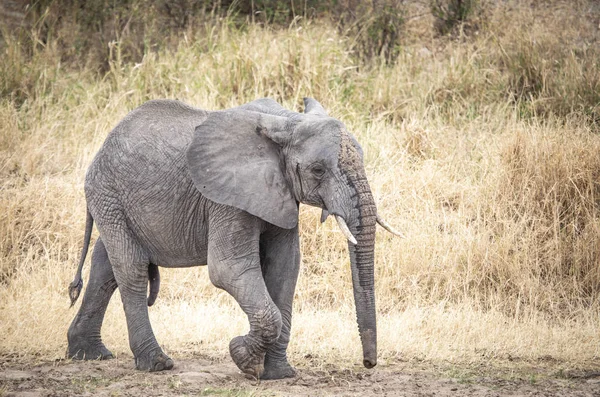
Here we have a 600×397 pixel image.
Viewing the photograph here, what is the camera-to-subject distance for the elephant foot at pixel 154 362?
18.7 feet

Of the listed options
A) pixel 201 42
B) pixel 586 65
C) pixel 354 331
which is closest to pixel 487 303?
pixel 354 331

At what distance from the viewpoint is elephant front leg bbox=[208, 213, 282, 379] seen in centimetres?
506

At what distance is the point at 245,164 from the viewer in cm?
515

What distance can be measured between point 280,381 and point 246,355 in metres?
0.36

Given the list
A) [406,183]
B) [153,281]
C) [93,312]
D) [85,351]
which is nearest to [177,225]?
[153,281]

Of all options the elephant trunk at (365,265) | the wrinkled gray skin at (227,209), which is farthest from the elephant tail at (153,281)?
the elephant trunk at (365,265)

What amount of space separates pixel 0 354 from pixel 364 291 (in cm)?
270

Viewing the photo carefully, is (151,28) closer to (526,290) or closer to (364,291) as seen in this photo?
(526,290)

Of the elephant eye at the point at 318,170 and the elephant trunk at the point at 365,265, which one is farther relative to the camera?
the elephant eye at the point at 318,170

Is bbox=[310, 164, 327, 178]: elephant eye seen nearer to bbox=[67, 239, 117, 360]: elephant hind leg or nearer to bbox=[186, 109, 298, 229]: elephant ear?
bbox=[186, 109, 298, 229]: elephant ear

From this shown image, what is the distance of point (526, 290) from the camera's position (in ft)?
24.8

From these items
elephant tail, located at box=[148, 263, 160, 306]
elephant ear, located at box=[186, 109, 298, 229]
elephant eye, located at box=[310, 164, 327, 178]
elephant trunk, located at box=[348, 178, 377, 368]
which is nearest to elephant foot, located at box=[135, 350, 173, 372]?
elephant tail, located at box=[148, 263, 160, 306]

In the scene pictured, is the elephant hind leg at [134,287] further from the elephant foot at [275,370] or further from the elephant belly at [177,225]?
the elephant foot at [275,370]

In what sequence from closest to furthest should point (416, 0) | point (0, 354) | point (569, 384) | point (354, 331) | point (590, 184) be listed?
point (569, 384) → point (0, 354) → point (354, 331) → point (590, 184) → point (416, 0)
